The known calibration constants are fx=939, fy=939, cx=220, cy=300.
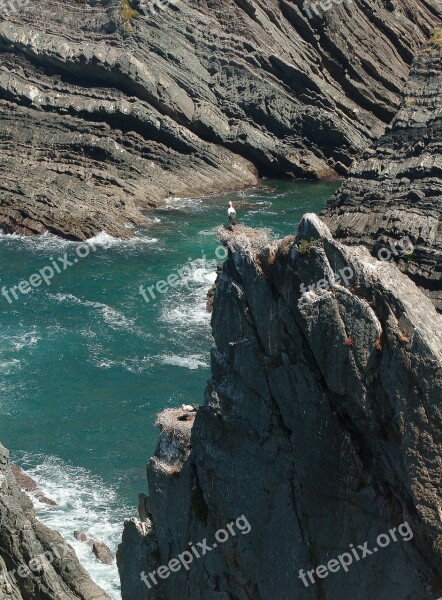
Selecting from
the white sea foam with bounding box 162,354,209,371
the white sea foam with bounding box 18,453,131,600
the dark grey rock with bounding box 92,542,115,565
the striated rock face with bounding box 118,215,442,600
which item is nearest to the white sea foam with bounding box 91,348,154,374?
the white sea foam with bounding box 162,354,209,371

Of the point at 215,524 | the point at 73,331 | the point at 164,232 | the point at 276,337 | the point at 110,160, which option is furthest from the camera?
the point at 110,160

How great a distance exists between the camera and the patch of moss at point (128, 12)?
82.1m

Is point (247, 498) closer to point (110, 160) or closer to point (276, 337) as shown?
point (276, 337)

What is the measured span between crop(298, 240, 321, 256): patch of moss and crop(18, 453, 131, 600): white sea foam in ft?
58.2

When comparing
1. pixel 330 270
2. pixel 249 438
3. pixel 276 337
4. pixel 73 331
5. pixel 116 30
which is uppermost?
pixel 330 270

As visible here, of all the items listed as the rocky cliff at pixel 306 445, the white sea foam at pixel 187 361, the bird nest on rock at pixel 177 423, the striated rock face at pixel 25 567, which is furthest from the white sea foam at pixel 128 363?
the striated rock face at pixel 25 567

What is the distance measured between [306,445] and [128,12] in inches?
2748

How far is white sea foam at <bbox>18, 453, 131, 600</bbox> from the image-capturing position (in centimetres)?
3391

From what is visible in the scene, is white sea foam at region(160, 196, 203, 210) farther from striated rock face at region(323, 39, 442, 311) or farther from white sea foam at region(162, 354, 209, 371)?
white sea foam at region(162, 354, 209, 371)

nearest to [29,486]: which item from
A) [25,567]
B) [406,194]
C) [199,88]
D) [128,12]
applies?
[25,567]

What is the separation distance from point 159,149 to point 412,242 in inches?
1435

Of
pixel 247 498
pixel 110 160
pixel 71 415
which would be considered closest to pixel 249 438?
pixel 247 498

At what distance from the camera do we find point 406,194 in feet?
171

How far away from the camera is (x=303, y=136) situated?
83.6 metres
